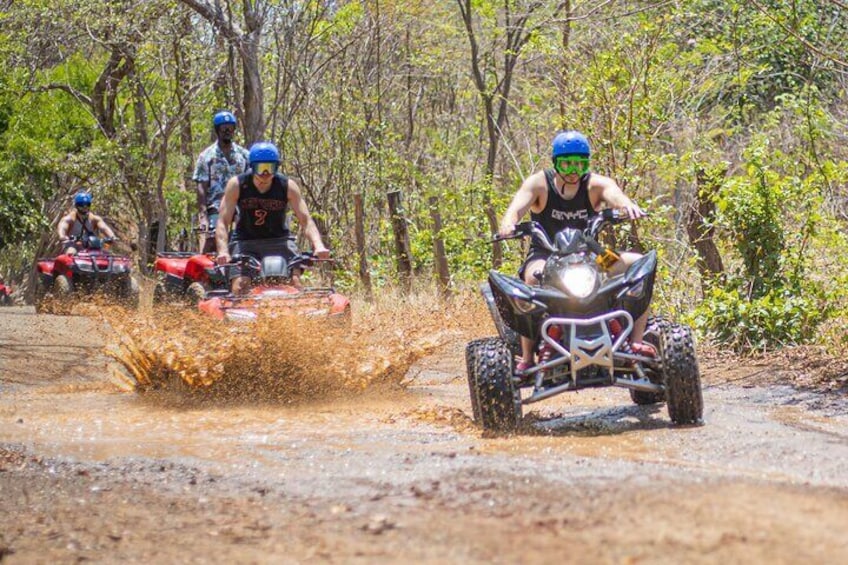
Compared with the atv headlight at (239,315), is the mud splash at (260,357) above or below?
below

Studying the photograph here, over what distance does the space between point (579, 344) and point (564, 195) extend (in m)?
1.42

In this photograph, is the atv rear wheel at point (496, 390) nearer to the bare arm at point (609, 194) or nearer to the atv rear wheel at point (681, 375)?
the atv rear wheel at point (681, 375)

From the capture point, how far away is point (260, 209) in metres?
11.2

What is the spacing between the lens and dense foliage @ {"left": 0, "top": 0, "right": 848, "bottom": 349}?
12.2 metres

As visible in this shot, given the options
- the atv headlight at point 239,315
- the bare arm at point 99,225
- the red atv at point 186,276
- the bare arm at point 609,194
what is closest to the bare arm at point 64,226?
the bare arm at point 99,225

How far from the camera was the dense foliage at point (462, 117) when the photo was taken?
40.1 feet

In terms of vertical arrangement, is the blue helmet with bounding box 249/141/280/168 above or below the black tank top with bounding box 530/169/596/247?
above

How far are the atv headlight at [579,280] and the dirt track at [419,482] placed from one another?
836mm

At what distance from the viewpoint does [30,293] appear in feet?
104

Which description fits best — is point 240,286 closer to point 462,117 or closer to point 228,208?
point 228,208

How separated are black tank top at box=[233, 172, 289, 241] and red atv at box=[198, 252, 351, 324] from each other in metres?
0.54

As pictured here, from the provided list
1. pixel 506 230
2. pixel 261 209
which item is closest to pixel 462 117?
pixel 261 209

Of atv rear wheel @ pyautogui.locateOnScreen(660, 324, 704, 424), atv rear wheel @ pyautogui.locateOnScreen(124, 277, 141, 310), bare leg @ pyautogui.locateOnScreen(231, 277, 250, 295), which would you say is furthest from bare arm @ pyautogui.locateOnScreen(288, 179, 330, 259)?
atv rear wheel @ pyautogui.locateOnScreen(124, 277, 141, 310)

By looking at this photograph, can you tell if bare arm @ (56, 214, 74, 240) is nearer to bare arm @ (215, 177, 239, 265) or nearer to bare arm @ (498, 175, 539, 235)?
bare arm @ (215, 177, 239, 265)
